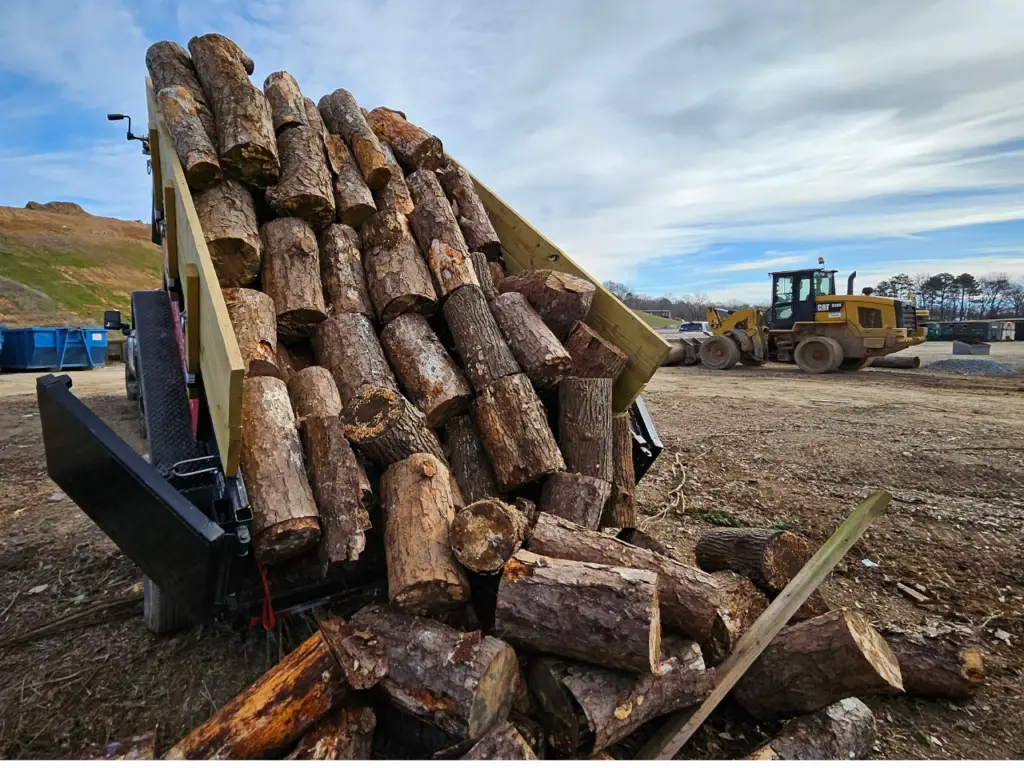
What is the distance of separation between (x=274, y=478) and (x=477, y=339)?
1.30 meters

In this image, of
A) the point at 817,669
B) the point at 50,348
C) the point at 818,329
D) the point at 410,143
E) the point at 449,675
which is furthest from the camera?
the point at 50,348

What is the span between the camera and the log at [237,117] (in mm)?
3449

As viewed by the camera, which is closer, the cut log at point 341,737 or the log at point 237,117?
the cut log at point 341,737

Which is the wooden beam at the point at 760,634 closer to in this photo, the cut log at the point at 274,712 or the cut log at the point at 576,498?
the cut log at the point at 576,498

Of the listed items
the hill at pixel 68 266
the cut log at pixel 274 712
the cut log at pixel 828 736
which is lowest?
the cut log at pixel 828 736

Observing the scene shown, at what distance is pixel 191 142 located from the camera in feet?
11.0

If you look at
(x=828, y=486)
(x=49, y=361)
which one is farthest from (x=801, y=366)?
(x=49, y=361)

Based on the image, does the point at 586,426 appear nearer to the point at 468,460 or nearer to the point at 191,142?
the point at 468,460

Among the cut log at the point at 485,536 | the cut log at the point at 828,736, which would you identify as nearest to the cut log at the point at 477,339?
the cut log at the point at 485,536

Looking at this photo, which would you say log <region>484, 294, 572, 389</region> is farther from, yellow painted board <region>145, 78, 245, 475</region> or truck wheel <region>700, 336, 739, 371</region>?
truck wheel <region>700, 336, 739, 371</region>

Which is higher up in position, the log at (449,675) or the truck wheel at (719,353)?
the truck wheel at (719,353)

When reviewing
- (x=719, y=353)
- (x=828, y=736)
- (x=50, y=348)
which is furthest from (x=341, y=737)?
(x=50, y=348)

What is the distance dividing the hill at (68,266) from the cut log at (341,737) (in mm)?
32805

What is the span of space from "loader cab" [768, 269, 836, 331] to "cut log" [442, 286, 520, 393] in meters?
13.8
